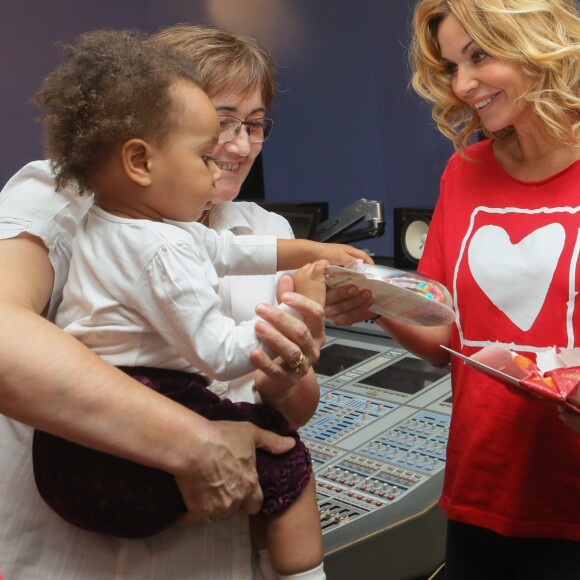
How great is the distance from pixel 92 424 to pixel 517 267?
861 millimetres

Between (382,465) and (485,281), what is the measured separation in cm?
69

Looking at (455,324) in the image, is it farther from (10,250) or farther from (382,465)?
(10,250)

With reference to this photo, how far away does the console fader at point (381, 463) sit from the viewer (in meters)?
1.76

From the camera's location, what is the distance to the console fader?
176cm

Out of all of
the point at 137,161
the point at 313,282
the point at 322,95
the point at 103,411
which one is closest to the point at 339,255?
the point at 313,282

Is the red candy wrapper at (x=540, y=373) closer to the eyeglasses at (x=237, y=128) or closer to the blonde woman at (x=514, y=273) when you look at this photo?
the blonde woman at (x=514, y=273)

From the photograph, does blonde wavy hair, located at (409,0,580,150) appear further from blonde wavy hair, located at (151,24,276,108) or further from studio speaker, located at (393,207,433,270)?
studio speaker, located at (393,207,433,270)

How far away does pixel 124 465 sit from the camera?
112 centimetres

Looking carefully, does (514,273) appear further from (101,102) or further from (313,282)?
(101,102)

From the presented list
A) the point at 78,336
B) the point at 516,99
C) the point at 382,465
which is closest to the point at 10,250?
the point at 78,336

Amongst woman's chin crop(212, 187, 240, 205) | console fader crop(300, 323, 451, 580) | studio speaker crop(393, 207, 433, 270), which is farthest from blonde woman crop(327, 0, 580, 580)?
studio speaker crop(393, 207, 433, 270)

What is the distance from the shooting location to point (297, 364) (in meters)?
1.20

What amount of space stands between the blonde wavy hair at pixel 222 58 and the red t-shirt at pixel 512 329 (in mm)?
504

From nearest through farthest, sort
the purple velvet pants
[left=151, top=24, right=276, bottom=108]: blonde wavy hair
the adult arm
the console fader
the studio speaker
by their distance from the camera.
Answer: the adult arm, the purple velvet pants, [left=151, top=24, right=276, bottom=108]: blonde wavy hair, the console fader, the studio speaker
